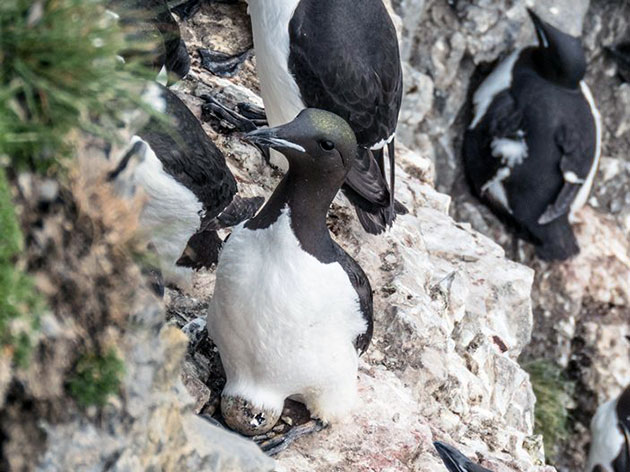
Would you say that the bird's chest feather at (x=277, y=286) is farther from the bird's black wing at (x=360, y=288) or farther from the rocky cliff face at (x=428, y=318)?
the rocky cliff face at (x=428, y=318)

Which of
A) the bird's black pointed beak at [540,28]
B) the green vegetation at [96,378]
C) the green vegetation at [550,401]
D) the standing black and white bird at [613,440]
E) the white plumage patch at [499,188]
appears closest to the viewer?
the green vegetation at [96,378]

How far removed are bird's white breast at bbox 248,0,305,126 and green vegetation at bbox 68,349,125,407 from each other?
108 inches

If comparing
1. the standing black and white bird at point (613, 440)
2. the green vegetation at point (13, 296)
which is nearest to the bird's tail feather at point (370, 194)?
the green vegetation at point (13, 296)

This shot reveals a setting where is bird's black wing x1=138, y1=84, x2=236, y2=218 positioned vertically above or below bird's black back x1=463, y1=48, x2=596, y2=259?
above

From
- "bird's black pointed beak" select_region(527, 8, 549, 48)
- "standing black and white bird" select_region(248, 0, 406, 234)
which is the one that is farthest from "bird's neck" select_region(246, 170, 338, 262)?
"bird's black pointed beak" select_region(527, 8, 549, 48)

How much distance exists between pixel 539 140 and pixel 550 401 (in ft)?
7.40

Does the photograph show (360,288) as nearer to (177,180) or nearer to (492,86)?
(177,180)

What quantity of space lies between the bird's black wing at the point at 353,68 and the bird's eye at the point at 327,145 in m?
1.28

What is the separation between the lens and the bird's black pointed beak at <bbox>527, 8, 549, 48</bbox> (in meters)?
8.06

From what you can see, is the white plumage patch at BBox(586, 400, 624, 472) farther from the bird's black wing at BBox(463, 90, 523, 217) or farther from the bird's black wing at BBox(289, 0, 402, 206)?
the bird's black wing at BBox(289, 0, 402, 206)

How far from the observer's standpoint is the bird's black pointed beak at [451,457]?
135 inches

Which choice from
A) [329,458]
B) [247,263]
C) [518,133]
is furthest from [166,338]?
[518,133]

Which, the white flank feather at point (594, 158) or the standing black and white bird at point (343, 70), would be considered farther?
the white flank feather at point (594, 158)

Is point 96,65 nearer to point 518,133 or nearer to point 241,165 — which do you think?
point 241,165
